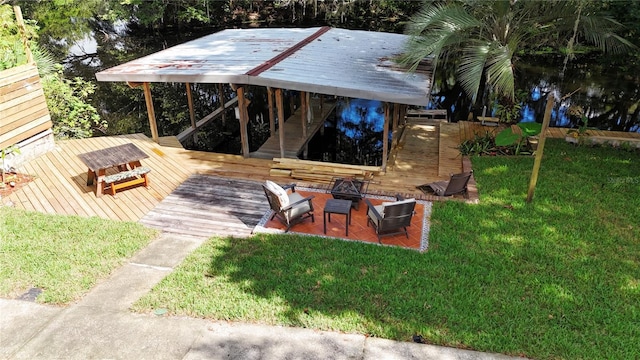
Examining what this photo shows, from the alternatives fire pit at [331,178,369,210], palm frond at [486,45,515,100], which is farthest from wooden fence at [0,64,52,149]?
palm frond at [486,45,515,100]

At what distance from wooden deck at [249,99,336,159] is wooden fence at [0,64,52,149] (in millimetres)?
5305

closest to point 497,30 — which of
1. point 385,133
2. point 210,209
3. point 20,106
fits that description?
point 385,133

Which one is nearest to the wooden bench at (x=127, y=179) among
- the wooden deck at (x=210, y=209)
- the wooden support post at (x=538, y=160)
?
the wooden deck at (x=210, y=209)

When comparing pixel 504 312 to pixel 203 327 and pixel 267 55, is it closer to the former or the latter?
pixel 203 327

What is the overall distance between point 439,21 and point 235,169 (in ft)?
21.1

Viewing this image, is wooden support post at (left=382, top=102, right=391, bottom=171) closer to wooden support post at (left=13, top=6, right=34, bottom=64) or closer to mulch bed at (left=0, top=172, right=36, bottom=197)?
mulch bed at (left=0, top=172, right=36, bottom=197)

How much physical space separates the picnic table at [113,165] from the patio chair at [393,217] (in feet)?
16.9

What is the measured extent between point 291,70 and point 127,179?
4.72m

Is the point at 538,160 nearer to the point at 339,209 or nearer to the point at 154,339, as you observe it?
the point at 339,209

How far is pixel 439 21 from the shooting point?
1061cm

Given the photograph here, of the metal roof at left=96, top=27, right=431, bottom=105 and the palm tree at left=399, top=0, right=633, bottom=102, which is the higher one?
the palm tree at left=399, top=0, right=633, bottom=102

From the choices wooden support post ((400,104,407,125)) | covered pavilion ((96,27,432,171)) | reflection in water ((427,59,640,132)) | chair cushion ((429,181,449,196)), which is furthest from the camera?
reflection in water ((427,59,640,132))

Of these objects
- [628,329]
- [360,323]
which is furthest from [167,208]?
[628,329]

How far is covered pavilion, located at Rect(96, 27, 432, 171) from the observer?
9641 millimetres
